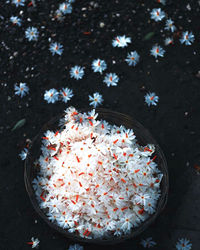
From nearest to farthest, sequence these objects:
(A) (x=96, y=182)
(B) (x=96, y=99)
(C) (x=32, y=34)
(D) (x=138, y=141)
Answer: (A) (x=96, y=182) < (D) (x=138, y=141) < (B) (x=96, y=99) < (C) (x=32, y=34)

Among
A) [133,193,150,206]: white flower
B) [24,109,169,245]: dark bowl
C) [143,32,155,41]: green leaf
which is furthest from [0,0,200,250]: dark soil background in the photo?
[133,193,150,206]: white flower

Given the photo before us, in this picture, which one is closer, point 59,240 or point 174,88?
point 59,240

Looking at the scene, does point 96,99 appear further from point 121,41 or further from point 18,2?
point 18,2

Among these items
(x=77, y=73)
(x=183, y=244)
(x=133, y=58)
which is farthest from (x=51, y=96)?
(x=183, y=244)

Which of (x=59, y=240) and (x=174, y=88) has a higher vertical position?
(x=174, y=88)

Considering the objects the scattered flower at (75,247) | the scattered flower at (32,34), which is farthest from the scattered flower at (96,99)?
the scattered flower at (75,247)

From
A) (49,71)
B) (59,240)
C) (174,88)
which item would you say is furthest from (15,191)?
(174,88)

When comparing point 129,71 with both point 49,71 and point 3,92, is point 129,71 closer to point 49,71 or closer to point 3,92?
point 49,71
